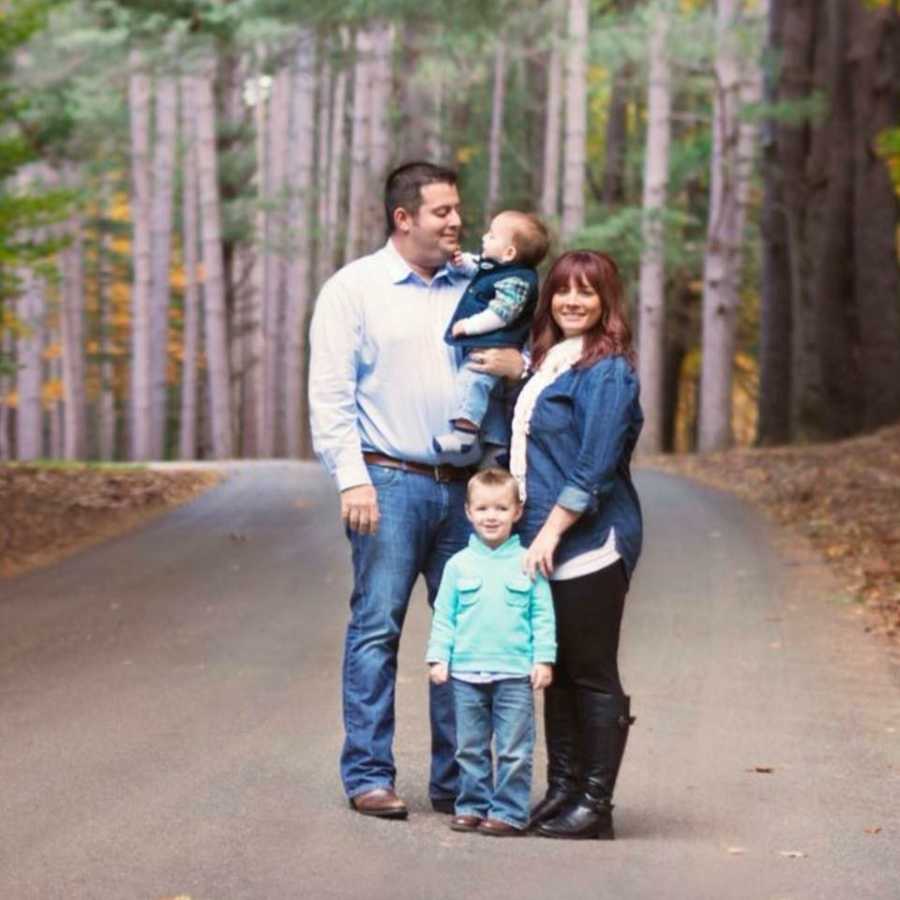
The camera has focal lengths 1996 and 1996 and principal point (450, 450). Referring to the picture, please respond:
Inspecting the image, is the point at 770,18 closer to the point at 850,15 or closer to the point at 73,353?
the point at 850,15

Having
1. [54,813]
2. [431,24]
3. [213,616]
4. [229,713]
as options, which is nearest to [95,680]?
[229,713]

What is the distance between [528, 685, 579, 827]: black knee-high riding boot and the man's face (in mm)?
1540

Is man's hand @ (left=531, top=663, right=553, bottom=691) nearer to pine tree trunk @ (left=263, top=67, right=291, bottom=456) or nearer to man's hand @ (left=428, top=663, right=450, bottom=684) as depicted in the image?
man's hand @ (left=428, top=663, right=450, bottom=684)

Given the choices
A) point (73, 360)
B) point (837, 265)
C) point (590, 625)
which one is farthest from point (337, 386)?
point (73, 360)

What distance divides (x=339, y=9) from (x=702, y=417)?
36.9 feet

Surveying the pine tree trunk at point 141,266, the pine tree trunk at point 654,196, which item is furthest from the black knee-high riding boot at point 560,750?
the pine tree trunk at point 141,266

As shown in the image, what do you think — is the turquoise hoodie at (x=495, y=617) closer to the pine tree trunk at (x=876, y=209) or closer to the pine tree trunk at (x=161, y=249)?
the pine tree trunk at (x=876, y=209)

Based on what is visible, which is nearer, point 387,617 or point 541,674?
point 541,674

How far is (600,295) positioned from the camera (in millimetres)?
6574

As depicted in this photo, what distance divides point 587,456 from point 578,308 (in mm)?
506

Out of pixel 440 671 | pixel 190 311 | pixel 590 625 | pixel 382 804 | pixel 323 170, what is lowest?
pixel 190 311

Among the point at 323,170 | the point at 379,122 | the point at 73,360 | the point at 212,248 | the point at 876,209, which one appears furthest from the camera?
the point at 323,170

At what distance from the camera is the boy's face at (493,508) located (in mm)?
6449

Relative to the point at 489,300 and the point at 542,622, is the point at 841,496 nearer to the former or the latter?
the point at 489,300
